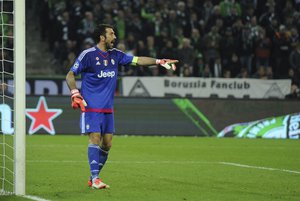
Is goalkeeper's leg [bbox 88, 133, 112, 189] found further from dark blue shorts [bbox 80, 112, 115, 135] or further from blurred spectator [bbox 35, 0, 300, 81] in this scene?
blurred spectator [bbox 35, 0, 300, 81]

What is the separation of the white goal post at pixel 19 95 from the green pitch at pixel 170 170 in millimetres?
383

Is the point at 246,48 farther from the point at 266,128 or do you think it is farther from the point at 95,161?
the point at 95,161

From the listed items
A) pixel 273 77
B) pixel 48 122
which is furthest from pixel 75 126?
pixel 273 77

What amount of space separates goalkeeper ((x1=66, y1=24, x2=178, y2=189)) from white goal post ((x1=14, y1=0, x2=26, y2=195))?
102cm

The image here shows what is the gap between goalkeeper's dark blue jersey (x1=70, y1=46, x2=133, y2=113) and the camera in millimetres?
10500

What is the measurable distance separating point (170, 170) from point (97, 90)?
123 inches

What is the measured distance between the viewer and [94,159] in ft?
34.1

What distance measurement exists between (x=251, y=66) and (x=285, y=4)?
10.1 ft

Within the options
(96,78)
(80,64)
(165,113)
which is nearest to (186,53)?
(165,113)

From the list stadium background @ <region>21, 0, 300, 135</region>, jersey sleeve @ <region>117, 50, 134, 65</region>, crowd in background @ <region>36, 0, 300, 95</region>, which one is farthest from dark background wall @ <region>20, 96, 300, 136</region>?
jersey sleeve @ <region>117, 50, 134, 65</region>

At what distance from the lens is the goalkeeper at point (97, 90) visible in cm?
1041

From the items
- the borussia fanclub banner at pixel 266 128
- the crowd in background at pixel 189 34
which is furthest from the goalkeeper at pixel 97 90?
the crowd in background at pixel 189 34

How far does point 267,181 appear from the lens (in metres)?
11.5

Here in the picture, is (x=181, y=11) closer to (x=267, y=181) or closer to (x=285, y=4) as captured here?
(x=285, y=4)
